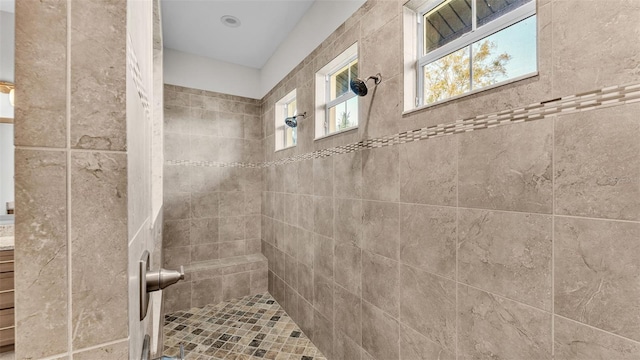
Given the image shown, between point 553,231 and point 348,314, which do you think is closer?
point 553,231

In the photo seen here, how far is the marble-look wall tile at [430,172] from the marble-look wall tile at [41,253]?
1306 mm

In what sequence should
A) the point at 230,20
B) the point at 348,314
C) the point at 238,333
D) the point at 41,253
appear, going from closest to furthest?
the point at 41,253
the point at 348,314
the point at 238,333
the point at 230,20

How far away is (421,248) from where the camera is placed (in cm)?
137

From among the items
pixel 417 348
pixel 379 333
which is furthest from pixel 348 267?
pixel 417 348

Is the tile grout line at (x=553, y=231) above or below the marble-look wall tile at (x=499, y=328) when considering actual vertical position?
above

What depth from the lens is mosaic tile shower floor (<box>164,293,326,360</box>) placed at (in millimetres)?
2203

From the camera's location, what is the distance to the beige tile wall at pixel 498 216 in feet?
2.63

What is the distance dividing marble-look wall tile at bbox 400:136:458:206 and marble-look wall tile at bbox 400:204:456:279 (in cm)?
5

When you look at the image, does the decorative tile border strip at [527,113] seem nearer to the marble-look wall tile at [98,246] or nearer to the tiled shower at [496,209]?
the tiled shower at [496,209]

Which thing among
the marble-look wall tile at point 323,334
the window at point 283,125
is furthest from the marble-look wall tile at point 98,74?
the window at point 283,125

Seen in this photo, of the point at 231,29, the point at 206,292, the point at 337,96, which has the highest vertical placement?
the point at 231,29

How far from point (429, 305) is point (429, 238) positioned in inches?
13.2

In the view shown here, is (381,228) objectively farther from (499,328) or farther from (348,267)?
(499,328)

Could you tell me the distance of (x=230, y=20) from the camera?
2.64 m
